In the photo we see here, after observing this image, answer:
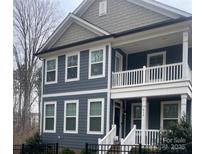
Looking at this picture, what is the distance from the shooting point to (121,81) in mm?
2830

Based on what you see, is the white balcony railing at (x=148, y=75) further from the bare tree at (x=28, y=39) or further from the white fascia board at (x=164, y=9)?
the bare tree at (x=28, y=39)

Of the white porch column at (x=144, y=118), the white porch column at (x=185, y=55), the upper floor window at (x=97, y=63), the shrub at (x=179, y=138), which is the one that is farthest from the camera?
the upper floor window at (x=97, y=63)

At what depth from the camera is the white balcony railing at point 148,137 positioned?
2.23m

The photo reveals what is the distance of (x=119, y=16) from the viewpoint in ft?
9.98

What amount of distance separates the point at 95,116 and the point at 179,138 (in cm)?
105

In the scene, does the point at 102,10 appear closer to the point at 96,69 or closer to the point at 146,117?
the point at 96,69

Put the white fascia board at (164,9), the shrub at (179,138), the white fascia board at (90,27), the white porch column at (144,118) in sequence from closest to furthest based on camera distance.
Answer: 1. the shrub at (179,138)
2. the white fascia board at (164,9)
3. the white porch column at (144,118)
4. the white fascia board at (90,27)

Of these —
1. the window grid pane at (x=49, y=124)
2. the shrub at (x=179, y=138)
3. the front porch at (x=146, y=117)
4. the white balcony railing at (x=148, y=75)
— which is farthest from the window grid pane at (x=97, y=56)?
the shrub at (x=179, y=138)

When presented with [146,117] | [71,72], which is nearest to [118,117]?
[146,117]

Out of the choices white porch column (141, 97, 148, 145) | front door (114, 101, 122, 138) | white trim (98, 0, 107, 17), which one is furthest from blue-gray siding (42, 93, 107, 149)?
white trim (98, 0, 107, 17)

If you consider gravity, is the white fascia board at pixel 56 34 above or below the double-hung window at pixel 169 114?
above

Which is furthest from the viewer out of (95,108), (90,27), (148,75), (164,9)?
(90,27)

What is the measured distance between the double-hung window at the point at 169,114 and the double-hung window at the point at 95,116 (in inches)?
25.8
